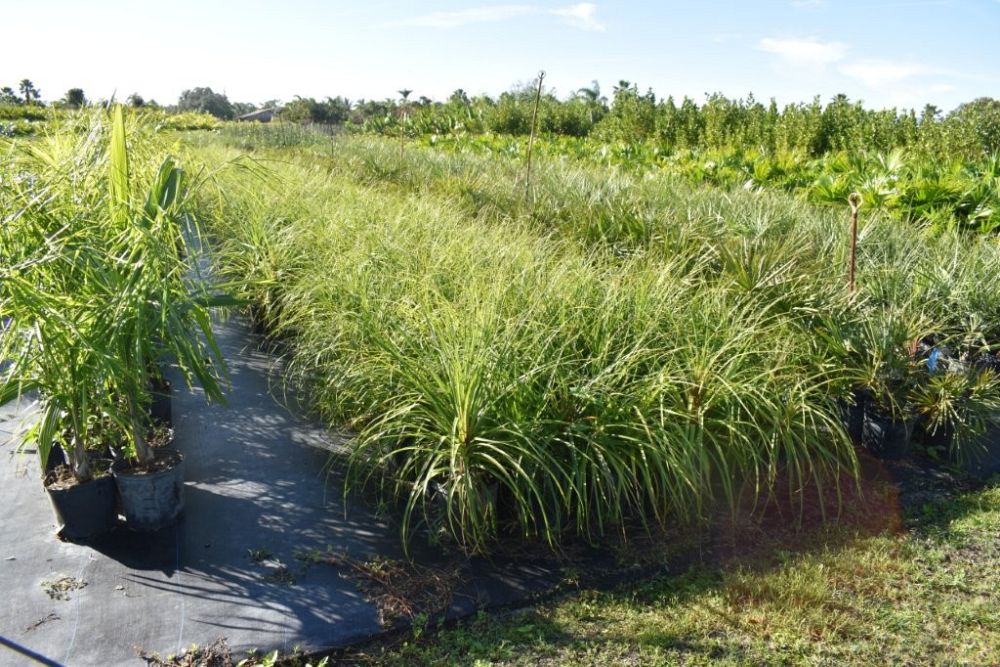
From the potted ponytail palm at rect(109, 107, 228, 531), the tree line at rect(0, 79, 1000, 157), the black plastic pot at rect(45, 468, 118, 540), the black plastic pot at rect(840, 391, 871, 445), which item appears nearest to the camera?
the potted ponytail palm at rect(109, 107, 228, 531)

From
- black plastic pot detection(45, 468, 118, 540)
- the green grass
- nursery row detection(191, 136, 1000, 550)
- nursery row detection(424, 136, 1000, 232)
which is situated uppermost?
nursery row detection(424, 136, 1000, 232)

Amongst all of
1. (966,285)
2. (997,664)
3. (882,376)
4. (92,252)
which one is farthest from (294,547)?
(966,285)

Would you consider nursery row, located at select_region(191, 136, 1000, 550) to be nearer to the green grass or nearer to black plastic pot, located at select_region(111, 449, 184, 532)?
the green grass

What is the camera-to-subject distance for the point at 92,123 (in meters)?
3.46

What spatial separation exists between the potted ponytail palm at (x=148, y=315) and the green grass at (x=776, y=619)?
114 centimetres

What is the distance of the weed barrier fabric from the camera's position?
2.50m

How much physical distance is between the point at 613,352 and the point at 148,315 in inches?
74.6

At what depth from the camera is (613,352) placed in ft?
11.1

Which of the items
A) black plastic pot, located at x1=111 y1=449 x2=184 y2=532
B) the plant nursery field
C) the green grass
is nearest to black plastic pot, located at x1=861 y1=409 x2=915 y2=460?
the plant nursery field

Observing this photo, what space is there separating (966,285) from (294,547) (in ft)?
13.8

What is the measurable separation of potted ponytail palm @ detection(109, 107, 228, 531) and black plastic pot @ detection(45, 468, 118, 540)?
0.19 ft

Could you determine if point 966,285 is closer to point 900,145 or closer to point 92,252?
point 92,252

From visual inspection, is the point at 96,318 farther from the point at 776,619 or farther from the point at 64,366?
the point at 776,619

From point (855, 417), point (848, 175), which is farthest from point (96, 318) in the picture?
point (848, 175)
